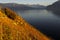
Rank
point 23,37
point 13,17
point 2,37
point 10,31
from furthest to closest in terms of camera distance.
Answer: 1. point 13,17
2. point 23,37
3. point 10,31
4. point 2,37

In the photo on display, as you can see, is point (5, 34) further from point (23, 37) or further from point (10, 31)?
point (23, 37)

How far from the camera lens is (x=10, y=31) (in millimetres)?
16672

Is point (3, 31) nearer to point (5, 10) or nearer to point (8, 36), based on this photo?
point (8, 36)

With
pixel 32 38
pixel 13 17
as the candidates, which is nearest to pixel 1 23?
pixel 32 38

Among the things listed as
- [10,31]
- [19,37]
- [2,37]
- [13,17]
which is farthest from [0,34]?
[13,17]

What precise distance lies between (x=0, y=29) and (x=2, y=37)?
3.64 ft

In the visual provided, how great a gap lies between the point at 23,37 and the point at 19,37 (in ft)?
2.40

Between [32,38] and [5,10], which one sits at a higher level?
[5,10]

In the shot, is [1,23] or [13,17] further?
→ [13,17]

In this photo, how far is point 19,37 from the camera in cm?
1758

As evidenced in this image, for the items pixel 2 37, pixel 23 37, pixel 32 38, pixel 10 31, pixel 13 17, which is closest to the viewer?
pixel 2 37

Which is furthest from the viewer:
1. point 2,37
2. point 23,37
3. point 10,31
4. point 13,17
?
point 13,17

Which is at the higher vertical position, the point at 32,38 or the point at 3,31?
the point at 3,31

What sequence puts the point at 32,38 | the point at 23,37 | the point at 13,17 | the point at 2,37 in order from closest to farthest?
the point at 2,37 → the point at 23,37 → the point at 32,38 → the point at 13,17
